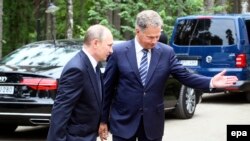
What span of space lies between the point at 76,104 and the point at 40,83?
4.29 meters

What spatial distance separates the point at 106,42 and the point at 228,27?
30.7 feet

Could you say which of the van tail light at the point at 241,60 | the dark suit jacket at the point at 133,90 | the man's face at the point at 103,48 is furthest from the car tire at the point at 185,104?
the man's face at the point at 103,48

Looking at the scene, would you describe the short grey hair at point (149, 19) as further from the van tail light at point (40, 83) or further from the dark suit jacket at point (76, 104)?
the van tail light at point (40, 83)

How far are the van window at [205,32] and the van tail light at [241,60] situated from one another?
1.10 ft

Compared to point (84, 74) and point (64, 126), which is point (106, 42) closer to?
point (84, 74)

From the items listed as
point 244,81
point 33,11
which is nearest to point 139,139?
point 244,81

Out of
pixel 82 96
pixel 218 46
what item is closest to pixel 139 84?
pixel 82 96

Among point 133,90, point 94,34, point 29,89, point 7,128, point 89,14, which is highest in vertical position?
point 94,34

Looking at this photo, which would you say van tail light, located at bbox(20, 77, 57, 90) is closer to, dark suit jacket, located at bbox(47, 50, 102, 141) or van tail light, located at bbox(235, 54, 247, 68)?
dark suit jacket, located at bbox(47, 50, 102, 141)

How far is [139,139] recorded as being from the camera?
16.2 feet

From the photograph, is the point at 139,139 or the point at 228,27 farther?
the point at 228,27

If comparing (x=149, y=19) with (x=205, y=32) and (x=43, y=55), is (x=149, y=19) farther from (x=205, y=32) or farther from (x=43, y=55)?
(x=205, y=32)

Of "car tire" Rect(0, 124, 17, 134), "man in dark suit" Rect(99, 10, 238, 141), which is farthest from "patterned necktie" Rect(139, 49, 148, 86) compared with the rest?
"car tire" Rect(0, 124, 17, 134)

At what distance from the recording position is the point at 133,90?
487 centimetres
